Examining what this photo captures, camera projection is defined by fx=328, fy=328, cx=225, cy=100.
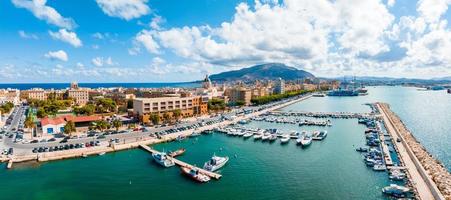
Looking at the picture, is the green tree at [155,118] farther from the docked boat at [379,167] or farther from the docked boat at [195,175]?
the docked boat at [379,167]

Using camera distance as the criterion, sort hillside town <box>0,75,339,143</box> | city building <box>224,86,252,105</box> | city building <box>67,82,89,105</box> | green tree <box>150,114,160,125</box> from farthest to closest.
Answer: city building <box>224,86,252,105</box>
city building <box>67,82,89,105</box>
green tree <box>150,114,160,125</box>
hillside town <box>0,75,339,143</box>

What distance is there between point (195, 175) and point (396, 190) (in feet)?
54.6

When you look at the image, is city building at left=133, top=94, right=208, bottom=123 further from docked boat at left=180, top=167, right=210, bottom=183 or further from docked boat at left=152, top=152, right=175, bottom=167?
docked boat at left=180, top=167, right=210, bottom=183

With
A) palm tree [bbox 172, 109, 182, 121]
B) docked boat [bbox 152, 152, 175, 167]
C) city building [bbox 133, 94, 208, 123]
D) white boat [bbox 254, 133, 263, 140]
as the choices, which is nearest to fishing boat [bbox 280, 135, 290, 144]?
white boat [bbox 254, 133, 263, 140]

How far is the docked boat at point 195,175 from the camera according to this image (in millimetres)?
29177

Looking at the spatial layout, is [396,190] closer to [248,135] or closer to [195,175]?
[195,175]

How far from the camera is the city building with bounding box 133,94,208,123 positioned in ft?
199

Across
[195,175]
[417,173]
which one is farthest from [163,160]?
[417,173]

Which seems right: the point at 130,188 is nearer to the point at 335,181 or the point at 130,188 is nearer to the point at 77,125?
the point at 335,181

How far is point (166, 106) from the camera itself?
6488cm

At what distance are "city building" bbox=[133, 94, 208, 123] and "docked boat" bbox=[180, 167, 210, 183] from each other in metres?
30.4

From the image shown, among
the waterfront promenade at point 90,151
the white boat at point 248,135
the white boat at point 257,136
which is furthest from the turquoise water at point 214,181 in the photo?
the white boat at point 248,135

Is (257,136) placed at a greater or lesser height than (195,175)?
greater

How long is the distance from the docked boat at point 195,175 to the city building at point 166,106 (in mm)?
30431
